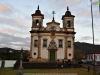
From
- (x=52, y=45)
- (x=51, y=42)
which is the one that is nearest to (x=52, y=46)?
(x=52, y=45)

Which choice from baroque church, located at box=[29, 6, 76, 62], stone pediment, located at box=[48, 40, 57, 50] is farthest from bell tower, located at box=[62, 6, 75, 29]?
stone pediment, located at box=[48, 40, 57, 50]

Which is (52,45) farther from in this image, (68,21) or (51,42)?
(68,21)

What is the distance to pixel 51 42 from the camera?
112 ft

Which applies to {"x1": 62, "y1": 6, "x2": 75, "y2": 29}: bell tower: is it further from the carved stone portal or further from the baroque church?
the carved stone portal

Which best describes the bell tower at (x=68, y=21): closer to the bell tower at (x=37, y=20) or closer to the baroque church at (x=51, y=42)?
the baroque church at (x=51, y=42)

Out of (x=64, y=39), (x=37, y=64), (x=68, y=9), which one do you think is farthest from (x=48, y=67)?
(x=68, y=9)

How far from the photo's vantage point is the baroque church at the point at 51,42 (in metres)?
33.9

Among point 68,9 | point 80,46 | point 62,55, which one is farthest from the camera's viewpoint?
point 80,46

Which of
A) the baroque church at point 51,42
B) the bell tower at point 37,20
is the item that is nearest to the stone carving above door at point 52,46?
the baroque church at point 51,42

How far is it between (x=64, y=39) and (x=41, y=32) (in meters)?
4.86

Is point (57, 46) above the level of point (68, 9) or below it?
below

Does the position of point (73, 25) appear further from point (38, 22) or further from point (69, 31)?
point (38, 22)

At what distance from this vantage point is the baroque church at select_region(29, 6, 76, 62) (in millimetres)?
33875

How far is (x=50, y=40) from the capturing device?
34.2 m
